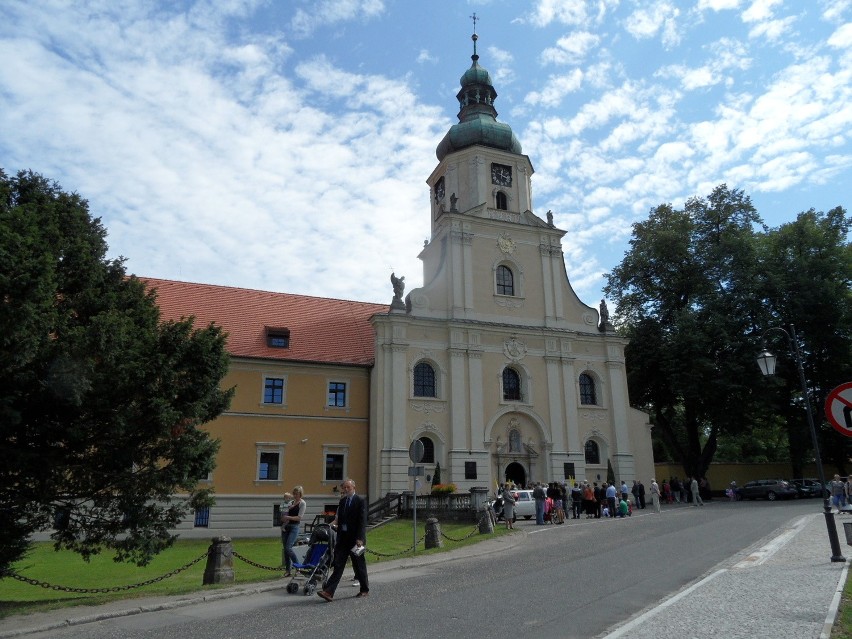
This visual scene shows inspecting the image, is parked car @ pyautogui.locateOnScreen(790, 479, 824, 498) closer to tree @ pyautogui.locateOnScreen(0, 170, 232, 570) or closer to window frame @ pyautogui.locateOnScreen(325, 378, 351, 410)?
window frame @ pyautogui.locateOnScreen(325, 378, 351, 410)

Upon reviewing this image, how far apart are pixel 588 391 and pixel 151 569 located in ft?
79.7

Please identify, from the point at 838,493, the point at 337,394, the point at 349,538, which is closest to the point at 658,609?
the point at 349,538

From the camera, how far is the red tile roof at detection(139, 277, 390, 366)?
32.1m

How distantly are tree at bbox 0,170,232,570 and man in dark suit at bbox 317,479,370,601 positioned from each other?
4.52m

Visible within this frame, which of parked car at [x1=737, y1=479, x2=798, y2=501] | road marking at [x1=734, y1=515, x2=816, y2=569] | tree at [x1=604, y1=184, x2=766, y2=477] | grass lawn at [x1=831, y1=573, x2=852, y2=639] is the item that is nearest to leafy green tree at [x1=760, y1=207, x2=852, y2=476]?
tree at [x1=604, y1=184, x2=766, y2=477]

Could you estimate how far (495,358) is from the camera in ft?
113

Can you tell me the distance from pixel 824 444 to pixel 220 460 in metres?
34.6

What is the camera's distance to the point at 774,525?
66.3 feet

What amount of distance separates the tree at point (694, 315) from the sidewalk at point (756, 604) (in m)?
24.9

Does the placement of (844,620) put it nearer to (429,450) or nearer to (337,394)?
(429,450)

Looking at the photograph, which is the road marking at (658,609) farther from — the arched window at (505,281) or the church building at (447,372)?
the arched window at (505,281)

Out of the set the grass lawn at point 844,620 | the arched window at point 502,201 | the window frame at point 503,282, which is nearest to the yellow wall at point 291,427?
the window frame at point 503,282

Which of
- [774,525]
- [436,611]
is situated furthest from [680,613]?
[774,525]

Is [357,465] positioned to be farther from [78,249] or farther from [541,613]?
[541,613]
